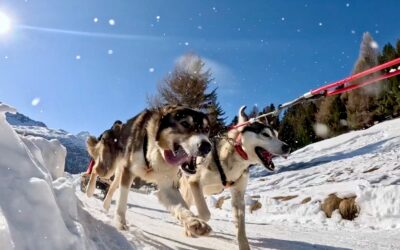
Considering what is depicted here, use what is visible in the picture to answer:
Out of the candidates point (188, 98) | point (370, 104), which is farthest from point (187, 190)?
point (370, 104)

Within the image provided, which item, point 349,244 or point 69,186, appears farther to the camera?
point 349,244

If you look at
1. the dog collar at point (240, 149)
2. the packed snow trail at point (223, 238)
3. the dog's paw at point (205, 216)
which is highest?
the dog collar at point (240, 149)

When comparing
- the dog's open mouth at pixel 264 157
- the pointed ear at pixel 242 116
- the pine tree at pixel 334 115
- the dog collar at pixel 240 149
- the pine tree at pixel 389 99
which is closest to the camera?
the dog collar at pixel 240 149

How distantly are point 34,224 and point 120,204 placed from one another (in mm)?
2316

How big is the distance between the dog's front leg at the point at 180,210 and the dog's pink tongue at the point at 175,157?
0.24 meters

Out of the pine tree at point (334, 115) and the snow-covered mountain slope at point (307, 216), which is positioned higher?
the pine tree at point (334, 115)

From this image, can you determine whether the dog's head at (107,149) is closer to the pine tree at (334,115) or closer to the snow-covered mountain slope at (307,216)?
the snow-covered mountain slope at (307,216)

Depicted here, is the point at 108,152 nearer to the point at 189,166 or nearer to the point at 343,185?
the point at 189,166

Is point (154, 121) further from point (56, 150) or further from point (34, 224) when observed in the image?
point (34, 224)

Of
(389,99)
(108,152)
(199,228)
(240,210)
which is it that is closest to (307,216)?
(240,210)

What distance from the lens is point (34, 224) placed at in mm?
1987

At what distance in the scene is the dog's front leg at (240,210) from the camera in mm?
4703

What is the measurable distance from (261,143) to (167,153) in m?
2.27

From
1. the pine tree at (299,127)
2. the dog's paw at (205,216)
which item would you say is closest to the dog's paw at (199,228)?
the dog's paw at (205,216)
